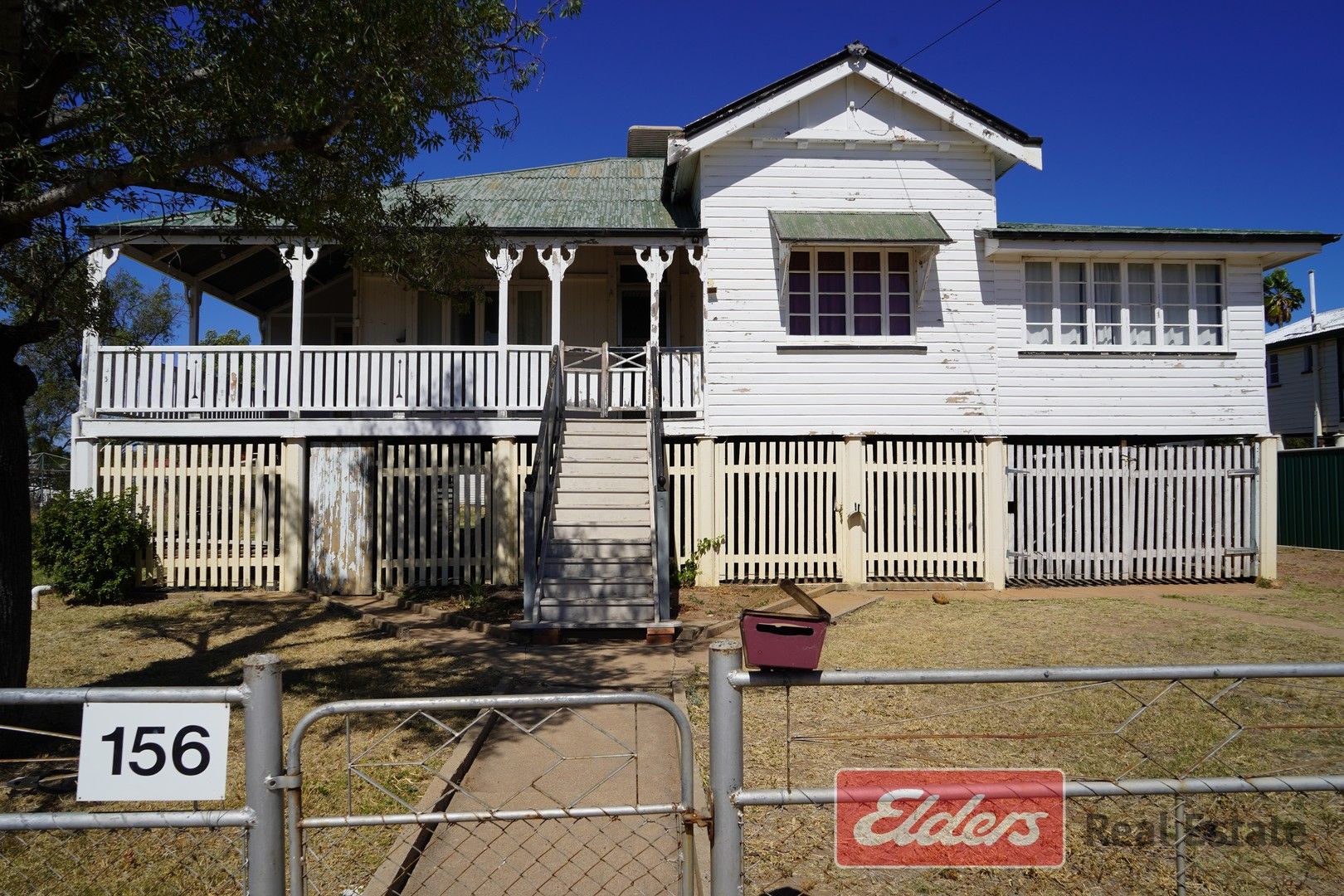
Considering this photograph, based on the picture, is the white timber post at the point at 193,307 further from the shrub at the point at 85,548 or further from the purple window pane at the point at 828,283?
the purple window pane at the point at 828,283

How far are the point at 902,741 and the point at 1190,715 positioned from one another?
239cm

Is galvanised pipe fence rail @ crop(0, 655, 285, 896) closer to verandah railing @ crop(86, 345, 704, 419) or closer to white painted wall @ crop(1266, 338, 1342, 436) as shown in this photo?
verandah railing @ crop(86, 345, 704, 419)

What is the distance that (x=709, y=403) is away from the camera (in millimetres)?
13391

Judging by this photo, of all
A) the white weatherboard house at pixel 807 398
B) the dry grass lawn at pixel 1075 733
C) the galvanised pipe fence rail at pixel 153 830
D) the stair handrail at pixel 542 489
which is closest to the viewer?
the galvanised pipe fence rail at pixel 153 830

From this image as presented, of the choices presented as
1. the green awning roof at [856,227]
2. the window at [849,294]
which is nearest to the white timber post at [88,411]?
the green awning roof at [856,227]

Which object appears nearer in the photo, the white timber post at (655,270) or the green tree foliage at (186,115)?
the green tree foliage at (186,115)

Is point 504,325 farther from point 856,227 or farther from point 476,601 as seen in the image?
point 856,227

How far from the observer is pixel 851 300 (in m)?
13.7

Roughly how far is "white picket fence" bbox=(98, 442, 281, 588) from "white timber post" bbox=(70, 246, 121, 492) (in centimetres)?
16

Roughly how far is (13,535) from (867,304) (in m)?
11.5

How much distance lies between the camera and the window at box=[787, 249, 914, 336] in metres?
13.6

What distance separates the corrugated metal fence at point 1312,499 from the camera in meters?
19.5

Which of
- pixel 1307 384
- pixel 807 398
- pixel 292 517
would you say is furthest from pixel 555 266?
pixel 1307 384

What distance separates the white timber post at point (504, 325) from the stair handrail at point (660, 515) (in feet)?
7.63
